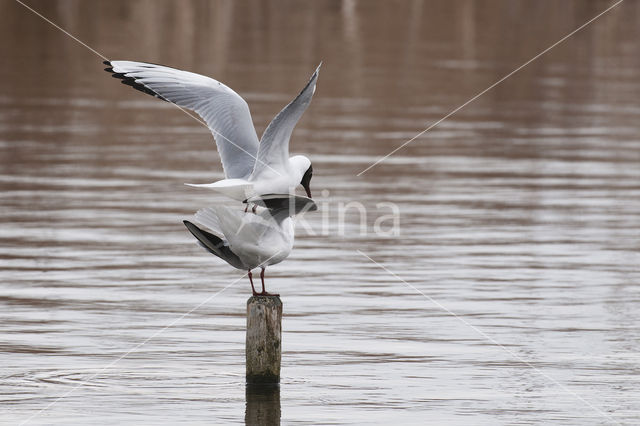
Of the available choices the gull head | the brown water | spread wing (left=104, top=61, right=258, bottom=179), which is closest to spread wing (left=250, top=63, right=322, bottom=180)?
the gull head

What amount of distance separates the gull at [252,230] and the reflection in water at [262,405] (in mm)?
590

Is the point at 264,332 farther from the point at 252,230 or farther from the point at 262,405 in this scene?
the point at 252,230

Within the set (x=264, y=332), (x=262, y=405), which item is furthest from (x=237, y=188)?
(x=262, y=405)

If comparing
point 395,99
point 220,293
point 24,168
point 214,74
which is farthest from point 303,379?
point 214,74

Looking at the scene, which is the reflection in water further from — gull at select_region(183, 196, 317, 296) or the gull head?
the gull head

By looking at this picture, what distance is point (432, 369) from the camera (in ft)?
31.9

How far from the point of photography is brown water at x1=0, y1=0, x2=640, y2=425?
918 cm

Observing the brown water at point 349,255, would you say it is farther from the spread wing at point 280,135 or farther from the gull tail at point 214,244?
the spread wing at point 280,135

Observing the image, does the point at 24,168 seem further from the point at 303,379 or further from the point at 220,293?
the point at 303,379

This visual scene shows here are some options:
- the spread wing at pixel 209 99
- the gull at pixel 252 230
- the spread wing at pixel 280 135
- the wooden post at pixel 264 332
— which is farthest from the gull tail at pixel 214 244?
the spread wing at pixel 209 99

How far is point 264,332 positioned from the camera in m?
8.98

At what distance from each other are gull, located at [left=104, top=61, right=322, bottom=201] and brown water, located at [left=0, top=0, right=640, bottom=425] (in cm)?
119

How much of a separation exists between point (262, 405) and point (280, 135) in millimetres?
1657

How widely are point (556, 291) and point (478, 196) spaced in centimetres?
485
